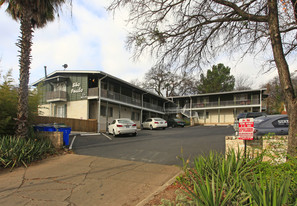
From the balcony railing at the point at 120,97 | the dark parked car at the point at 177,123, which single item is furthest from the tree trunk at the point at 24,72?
the dark parked car at the point at 177,123

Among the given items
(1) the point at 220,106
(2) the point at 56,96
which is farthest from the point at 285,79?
(1) the point at 220,106

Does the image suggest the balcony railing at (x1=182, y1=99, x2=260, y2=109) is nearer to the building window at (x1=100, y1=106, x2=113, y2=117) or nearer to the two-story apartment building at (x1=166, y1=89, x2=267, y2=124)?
the two-story apartment building at (x1=166, y1=89, x2=267, y2=124)

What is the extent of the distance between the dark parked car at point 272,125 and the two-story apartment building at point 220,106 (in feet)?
93.1

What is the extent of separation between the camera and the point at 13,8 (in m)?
9.99

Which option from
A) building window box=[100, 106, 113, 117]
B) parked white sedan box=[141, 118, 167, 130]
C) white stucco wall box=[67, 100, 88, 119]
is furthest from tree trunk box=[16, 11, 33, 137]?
parked white sedan box=[141, 118, 167, 130]

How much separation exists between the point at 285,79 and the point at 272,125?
3643 mm

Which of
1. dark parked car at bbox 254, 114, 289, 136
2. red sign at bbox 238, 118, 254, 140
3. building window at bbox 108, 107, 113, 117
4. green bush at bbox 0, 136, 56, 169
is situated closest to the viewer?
red sign at bbox 238, 118, 254, 140

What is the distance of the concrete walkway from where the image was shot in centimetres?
409

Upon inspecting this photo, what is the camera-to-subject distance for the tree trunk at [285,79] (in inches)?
172

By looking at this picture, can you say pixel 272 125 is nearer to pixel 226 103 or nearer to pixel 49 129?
pixel 49 129

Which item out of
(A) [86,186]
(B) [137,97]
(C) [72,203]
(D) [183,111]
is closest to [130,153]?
(A) [86,186]

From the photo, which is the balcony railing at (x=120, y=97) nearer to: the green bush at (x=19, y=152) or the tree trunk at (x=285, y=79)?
the green bush at (x=19, y=152)

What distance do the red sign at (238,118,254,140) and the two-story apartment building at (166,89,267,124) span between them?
1269 inches

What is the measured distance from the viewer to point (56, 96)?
76.9 feet
